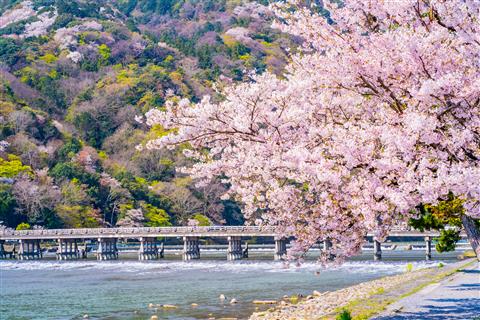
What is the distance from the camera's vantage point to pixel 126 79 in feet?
317

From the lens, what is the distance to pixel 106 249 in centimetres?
5847

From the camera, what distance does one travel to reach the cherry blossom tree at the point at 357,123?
8.54 meters

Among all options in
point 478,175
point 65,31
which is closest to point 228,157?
point 478,175

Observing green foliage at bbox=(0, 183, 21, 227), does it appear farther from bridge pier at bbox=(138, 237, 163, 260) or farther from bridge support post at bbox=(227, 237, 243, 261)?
bridge support post at bbox=(227, 237, 243, 261)

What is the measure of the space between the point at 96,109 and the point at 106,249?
110 ft

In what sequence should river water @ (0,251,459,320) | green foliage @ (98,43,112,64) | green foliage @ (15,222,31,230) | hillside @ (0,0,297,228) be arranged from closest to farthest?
river water @ (0,251,459,320)
green foliage @ (15,222,31,230)
hillside @ (0,0,297,228)
green foliage @ (98,43,112,64)

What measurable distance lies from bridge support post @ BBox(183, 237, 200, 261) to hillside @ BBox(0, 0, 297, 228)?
41.9 ft

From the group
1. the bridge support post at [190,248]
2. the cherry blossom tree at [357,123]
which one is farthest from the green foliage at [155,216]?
the cherry blossom tree at [357,123]

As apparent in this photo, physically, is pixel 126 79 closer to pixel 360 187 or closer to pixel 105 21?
pixel 105 21

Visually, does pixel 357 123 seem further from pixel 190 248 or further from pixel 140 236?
pixel 140 236

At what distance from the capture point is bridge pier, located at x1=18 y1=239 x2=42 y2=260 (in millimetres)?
58875

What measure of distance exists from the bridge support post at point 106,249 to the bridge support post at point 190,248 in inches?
289

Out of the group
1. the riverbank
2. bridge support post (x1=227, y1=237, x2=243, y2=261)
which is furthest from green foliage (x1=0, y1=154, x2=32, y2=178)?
the riverbank

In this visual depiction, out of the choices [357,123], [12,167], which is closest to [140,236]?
[12,167]
